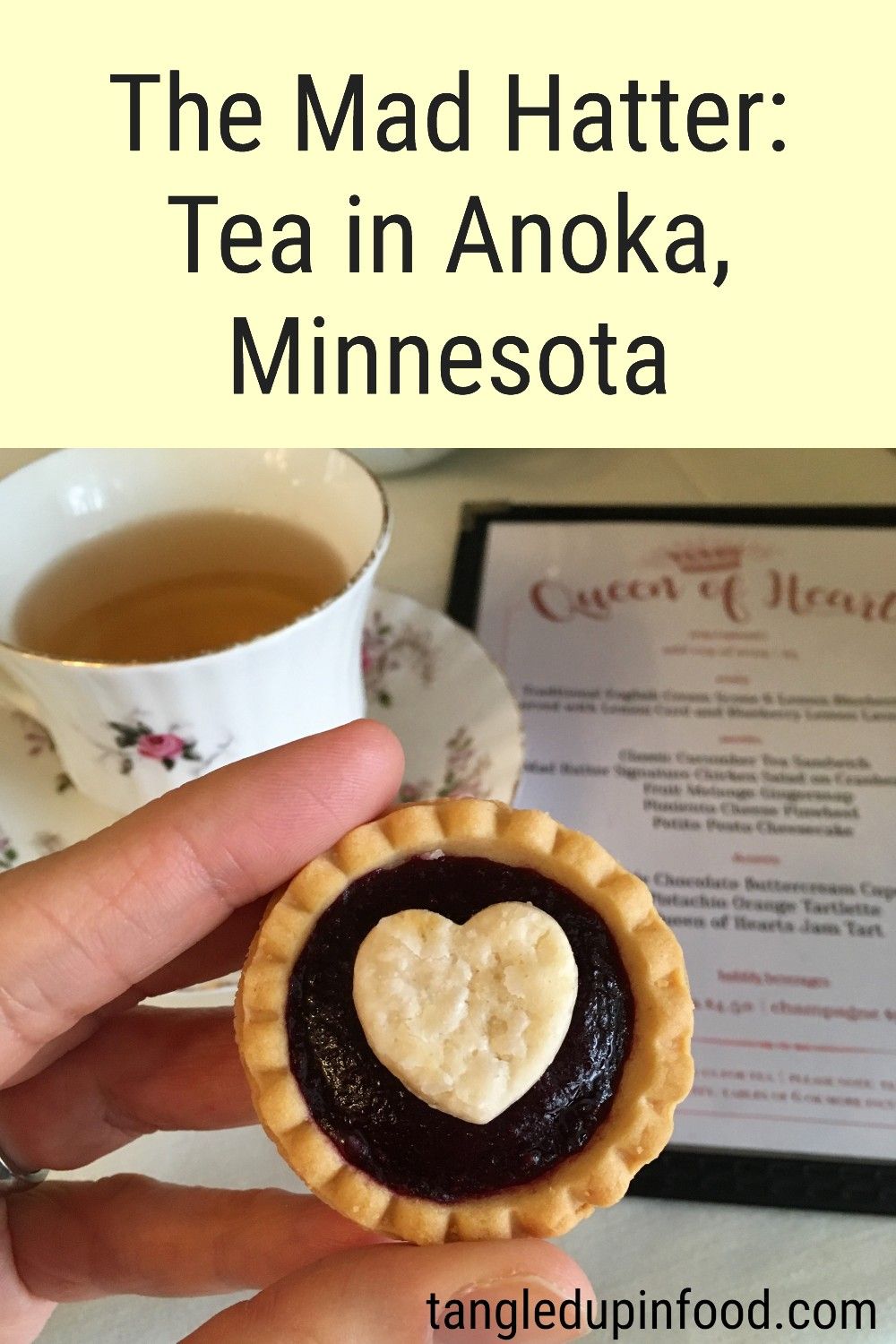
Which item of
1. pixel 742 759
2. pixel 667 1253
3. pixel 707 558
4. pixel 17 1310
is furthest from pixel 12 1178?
pixel 707 558

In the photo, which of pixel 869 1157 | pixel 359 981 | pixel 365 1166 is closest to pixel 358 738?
pixel 359 981

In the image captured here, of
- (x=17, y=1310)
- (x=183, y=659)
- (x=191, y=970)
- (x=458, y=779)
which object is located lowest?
(x=17, y=1310)

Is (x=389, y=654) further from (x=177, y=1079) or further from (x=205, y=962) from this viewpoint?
(x=177, y=1079)

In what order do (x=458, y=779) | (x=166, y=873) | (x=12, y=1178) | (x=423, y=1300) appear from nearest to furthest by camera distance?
(x=423, y=1300) < (x=166, y=873) < (x=12, y=1178) < (x=458, y=779)

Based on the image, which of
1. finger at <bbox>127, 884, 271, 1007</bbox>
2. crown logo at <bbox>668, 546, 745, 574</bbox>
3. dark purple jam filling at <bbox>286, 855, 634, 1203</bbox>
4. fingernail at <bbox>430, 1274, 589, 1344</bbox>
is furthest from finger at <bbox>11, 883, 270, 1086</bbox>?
crown logo at <bbox>668, 546, 745, 574</bbox>

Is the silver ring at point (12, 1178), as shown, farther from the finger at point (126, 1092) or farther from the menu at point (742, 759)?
the menu at point (742, 759)

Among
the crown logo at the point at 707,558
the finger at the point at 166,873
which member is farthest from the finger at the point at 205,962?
the crown logo at the point at 707,558

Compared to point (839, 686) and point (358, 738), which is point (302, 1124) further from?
point (839, 686)
